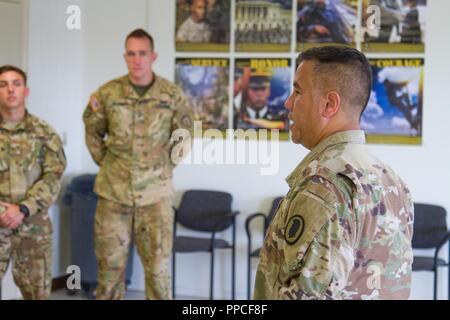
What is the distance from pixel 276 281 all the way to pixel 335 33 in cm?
342

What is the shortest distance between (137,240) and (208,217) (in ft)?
3.44

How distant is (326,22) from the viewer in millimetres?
4699

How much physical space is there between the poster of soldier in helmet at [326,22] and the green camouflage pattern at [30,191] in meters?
1.90

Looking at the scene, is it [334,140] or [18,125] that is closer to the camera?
[334,140]

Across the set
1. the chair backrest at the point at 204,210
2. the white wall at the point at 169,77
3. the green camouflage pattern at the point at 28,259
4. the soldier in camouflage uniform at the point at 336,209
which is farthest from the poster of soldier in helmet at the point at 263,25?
the soldier in camouflage uniform at the point at 336,209

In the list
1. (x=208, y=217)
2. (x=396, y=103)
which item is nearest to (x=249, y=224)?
(x=208, y=217)

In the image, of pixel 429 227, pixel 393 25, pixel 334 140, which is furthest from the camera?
pixel 393 25

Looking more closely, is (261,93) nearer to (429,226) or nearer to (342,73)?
(429,226)

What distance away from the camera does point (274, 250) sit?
5.00 ft

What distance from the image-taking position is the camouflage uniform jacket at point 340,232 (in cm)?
142

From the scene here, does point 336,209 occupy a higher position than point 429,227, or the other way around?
point 336,209

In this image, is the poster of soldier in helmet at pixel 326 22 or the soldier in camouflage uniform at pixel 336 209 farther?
the poster of soldier in helmet at pixel 326 22

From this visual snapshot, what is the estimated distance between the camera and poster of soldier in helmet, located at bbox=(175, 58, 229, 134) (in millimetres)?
4906

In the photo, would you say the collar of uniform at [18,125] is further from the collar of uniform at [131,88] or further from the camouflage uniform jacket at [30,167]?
the collar of uniform at [131,88]
